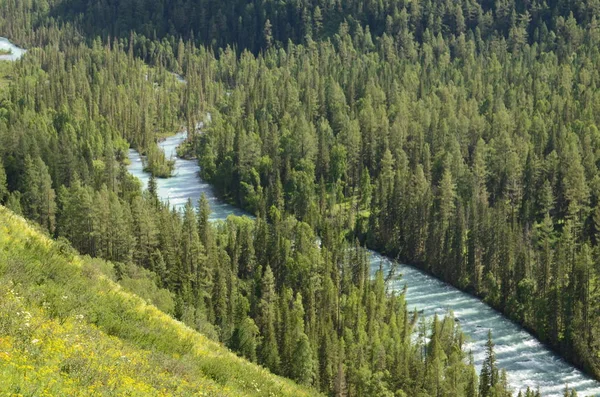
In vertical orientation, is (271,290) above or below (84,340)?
below

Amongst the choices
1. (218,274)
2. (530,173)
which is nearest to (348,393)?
(218,274)

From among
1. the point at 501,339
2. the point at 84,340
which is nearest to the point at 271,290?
the point at 501,339

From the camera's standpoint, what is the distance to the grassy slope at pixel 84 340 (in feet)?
118

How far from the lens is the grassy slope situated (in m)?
36.0

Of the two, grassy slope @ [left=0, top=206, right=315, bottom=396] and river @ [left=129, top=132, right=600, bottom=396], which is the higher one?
grassy slope @ [left=0, top=206, right=315, bottom=396]

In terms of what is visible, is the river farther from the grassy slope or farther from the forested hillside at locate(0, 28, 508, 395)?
the grassy slope

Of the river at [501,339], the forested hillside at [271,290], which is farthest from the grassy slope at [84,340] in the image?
the river at [501,339]

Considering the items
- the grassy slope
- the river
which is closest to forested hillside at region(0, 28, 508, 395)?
the river

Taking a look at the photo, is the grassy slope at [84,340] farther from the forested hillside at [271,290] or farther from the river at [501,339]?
the river at [501,339]

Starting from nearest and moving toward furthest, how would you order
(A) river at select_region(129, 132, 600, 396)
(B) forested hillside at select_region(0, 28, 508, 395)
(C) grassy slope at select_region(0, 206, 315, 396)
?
(C) grassy slope at select_region(0, 206, 315, 396), (B) forested hillside at select_region(0, 28, 508, 395), (A) river at select_region(129, 132, 600, 396)

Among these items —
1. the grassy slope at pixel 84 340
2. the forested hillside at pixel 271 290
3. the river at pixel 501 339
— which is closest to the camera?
the grassy slope at pixel 84 340

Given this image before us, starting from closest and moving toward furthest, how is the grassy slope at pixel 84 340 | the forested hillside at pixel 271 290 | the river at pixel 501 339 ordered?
the grassy slope at pixel 84 340
the forested hillside at pixel 271 290
the river at pixel 501 339

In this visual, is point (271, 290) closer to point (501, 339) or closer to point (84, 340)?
point (501, 339)

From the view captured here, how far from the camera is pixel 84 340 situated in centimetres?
4266
